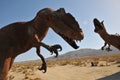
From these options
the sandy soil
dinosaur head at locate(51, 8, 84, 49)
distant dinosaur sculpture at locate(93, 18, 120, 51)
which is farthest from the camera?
the sandy soil

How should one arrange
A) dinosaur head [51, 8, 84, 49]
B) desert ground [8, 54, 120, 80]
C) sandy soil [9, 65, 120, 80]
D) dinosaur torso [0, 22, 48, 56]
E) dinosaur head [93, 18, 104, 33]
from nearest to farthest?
dinosaur head [51, 8, 84, 49]
dinosaur torso [0, 22, 48, 56]
dinosaur head [93, 18, 104, 33]
sandy soil [9, 65, 120, 80]
desert ground [8, 54, 120, 80]

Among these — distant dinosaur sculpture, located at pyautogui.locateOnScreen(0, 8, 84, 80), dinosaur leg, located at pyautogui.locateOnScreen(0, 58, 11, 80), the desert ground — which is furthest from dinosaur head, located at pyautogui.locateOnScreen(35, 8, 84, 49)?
the desert ground

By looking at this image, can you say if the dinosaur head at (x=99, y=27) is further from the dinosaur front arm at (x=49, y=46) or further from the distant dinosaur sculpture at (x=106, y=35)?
the dinosaur front arm at (x=49, y=46)

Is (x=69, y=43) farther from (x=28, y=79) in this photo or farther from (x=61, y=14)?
(x=28, y=79)

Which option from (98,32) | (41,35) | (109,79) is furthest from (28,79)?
(41,35)

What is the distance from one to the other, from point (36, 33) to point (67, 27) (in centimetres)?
38

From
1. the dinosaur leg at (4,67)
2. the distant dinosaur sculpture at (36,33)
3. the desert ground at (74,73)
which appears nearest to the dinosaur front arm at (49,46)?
the distant dinosaur sculpture at (36,33)

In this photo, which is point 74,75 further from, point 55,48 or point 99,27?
point 55,48

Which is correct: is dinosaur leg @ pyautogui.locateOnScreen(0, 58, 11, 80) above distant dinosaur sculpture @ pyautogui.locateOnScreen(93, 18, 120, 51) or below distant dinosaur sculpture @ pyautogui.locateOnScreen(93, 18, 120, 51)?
below

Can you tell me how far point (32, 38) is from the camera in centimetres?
308

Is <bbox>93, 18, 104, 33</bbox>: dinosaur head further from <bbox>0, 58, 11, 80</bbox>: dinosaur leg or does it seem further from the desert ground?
<bbox>0, 58, 11, 80</bbox>: dinosaur leg

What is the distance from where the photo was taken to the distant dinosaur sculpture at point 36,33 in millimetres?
2992

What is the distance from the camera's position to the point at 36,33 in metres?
3.14

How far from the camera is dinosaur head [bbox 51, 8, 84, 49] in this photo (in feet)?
9.71
